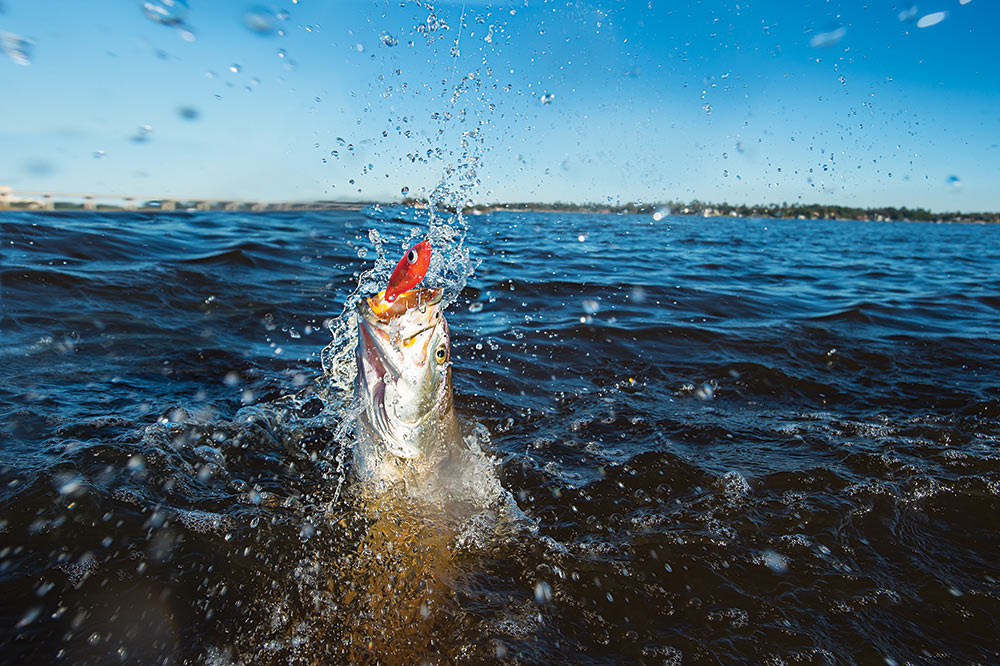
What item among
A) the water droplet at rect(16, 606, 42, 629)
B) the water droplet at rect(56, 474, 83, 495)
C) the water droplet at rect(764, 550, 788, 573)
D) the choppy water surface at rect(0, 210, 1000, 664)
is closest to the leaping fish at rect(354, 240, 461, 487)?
the choppy water surface at rect(0, 210, 1000, 664)

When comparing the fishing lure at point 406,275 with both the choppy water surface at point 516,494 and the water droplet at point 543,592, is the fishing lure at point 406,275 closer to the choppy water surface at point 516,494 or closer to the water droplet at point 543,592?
the choppy water surface at point 516,494

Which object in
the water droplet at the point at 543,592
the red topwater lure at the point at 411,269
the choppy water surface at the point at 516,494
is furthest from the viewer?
the water droplet at the point at 543,592

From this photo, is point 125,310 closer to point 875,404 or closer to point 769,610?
point 769,610

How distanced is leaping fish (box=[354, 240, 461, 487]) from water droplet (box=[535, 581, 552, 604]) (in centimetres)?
74

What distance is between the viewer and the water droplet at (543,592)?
2.42 meters

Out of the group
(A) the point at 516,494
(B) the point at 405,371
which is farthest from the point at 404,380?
(A) the point at 516,494

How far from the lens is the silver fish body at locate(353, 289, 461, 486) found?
85.5 inches

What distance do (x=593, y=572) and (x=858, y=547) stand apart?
137 centimetres

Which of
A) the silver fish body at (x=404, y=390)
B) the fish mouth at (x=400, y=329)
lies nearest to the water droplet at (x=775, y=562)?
the silver fish body at (x=404, y=390)

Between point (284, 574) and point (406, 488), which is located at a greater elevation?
point (406, 488)

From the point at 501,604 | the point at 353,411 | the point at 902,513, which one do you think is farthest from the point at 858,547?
the point at 353,411

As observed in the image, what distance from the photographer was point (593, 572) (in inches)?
102

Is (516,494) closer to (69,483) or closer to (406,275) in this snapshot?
(406,275)

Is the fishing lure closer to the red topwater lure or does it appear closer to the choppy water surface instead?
the red topwater lure
